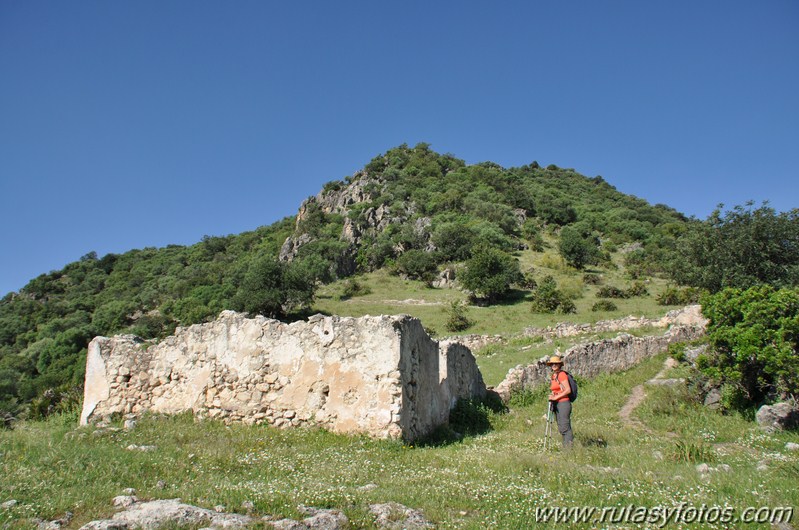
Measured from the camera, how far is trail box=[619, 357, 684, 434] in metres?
10.5

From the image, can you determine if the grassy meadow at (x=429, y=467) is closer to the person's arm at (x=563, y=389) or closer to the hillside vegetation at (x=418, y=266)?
the person's arm at (x=563, y=389)

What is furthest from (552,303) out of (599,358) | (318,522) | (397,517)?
(318,522)

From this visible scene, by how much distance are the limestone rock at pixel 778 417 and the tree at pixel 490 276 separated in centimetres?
3535

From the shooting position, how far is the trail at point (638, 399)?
415 inches

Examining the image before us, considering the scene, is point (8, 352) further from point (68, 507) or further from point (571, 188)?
point (571, 188)

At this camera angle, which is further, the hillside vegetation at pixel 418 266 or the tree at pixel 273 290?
the tree at pixel 273 290

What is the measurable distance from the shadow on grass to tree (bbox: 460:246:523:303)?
1278 inches

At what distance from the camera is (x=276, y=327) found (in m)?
9.59

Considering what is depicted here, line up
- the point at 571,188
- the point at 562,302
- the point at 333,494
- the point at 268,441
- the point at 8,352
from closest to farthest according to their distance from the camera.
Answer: the point at 333,494, the point at 268,441, the point at 562,302, the point at 8,352, the point at 571,188

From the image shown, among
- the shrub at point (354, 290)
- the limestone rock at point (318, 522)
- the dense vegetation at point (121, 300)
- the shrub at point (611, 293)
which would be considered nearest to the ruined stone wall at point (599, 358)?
the limestone rock at point (318, 522)

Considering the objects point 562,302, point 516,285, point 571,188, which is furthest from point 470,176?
point 562,302

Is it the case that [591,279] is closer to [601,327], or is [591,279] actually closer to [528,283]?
[528,283]

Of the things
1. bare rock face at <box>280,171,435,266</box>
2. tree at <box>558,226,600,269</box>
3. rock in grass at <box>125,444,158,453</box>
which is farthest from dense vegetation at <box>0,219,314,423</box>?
tree at <box>558,226,600,269</box>

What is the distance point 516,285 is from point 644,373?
35.2 m
